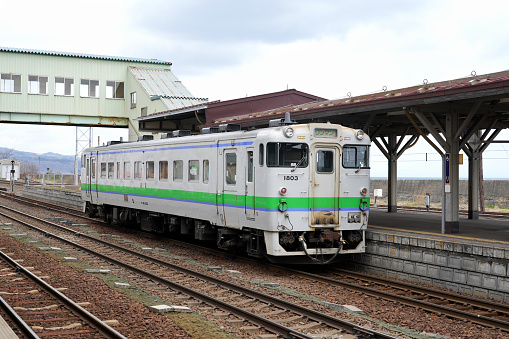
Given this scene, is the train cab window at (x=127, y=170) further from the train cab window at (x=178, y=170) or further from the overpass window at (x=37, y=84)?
the overpass window at (x=37, y=84)

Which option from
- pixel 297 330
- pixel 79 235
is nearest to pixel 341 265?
pixel 297 330

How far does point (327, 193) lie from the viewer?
12898 millimetres

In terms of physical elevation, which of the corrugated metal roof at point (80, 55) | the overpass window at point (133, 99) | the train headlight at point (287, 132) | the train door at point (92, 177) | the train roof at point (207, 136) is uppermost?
the corrugated metal roof at point (80, 55)

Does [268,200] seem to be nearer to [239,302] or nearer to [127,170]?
[239,302]

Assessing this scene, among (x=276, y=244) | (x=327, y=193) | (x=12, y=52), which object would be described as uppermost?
(x=12, y=52)

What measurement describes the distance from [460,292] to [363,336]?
4138mm

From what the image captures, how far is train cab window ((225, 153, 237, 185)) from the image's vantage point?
13650 millimetres

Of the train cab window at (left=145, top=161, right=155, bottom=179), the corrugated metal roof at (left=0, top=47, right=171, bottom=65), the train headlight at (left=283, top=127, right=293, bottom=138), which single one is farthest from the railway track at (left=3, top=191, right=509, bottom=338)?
the corrugated metal roof at (left=0, top=47, right=171, bottom=65)

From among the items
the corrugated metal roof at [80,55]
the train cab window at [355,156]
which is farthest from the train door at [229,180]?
the corrugated metal roof at [80,55]

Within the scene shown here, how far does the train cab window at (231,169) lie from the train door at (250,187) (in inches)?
23.5

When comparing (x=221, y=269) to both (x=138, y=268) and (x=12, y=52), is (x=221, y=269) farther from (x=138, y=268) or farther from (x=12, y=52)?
Answer: (x=12, y=52)

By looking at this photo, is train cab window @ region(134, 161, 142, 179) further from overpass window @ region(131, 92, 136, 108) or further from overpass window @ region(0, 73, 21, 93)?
overpass window @ region(0, 73, 21, 93)

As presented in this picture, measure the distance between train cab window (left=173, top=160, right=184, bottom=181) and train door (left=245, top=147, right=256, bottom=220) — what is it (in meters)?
3.69

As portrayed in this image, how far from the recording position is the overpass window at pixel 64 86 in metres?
36.7
